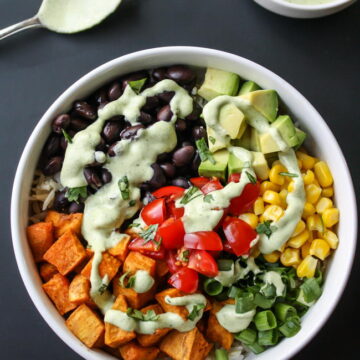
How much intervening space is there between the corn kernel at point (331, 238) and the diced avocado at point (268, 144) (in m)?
0.43

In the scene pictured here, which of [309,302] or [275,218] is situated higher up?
[275,218]

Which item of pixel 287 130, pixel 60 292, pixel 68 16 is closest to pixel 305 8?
pixel 287 130

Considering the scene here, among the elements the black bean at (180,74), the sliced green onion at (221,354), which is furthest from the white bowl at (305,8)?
the sliced green onion at (221,354)

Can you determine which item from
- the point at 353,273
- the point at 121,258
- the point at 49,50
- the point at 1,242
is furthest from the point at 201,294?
the point at 49,50

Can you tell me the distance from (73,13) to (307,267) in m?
1.60

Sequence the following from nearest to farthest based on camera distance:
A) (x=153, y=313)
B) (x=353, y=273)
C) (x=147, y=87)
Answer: (x=153, y=313), (x=147, y=87), (x=353, y=273)

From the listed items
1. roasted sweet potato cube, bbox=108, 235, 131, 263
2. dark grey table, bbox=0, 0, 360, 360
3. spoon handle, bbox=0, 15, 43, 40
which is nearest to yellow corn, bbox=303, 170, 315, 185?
dark grey table, bbox=0, 0, 360, 360

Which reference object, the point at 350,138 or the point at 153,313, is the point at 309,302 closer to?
the point at 153,313

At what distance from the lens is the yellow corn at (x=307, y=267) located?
7.49 ft

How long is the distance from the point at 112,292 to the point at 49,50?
4.02ft

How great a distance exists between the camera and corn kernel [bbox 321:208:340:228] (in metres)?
2.30

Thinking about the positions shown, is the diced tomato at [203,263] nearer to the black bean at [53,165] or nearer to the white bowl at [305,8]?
the black bean at [53,165]

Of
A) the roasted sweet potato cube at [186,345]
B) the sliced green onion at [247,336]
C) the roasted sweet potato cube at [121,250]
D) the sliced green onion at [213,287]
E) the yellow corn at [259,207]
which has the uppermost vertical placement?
the yellow corn at [259,207]

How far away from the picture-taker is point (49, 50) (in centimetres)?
266
